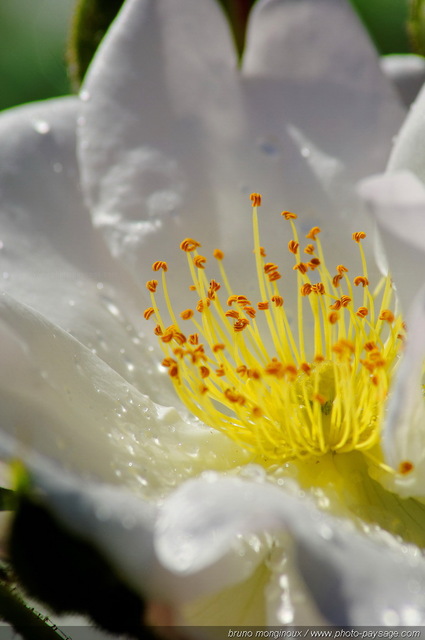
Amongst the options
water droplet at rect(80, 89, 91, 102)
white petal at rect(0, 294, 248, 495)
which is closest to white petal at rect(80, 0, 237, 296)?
water droplet at rect(80, 89, 91, 102)

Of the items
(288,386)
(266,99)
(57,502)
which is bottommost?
(288,386)

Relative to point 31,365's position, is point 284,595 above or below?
below

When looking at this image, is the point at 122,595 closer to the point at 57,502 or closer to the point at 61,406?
the point at 57,502

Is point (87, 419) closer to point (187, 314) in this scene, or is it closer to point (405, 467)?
point (187, 314)

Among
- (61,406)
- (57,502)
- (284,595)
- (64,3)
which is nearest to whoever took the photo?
(57,502)

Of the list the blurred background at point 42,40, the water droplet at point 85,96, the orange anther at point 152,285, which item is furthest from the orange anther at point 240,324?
the blurred background at point 42,40

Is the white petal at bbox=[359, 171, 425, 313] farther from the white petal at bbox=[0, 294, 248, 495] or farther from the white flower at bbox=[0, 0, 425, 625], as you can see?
the white petal at bbox=[0, 294, 248, 495]

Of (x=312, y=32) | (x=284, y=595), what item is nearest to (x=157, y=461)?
(x=284, y=595)
